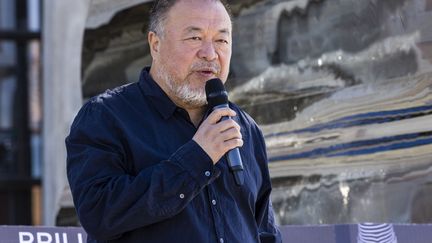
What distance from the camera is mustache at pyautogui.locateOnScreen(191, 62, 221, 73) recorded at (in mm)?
2871

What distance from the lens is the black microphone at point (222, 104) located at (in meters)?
2.68

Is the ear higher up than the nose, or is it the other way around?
the ear

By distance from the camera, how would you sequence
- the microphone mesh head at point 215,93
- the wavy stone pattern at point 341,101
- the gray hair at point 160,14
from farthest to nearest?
the wavy stone pattern at point 341,101, the gray hair at point 160,14, the microphone mesh head at point 215,93

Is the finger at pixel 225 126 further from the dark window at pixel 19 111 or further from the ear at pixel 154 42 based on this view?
the dark window at pixel 19 111

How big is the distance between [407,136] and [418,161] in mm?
133

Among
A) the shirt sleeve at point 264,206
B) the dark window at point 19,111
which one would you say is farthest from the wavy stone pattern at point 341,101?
the dark window at point 19,111

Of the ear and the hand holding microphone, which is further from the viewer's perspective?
the ear

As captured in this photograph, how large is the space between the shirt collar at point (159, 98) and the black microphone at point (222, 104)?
16 centimetres

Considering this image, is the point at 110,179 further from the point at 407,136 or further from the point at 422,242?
A: the point at 407,136

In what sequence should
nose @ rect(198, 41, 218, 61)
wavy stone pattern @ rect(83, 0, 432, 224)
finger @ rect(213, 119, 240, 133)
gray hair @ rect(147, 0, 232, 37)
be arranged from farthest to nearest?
1. wavy stone pattern @ rect(83, 0, 432, 224)
2. gray hair @ rect(147, 0, 232, 37)
3. nose @ rect(198, 41, 218, 61)
4. finger @ rect(213, 119, 240, 133)

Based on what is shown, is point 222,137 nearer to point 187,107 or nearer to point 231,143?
point 231,143

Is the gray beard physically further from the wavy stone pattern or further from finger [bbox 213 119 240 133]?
the wavy stone pattern

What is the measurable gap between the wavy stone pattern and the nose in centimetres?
217

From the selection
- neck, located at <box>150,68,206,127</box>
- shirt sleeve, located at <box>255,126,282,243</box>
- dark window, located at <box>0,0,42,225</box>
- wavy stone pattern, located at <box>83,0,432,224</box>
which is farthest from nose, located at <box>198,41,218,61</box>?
dark window, located at <box>0,0,42,225</box>
